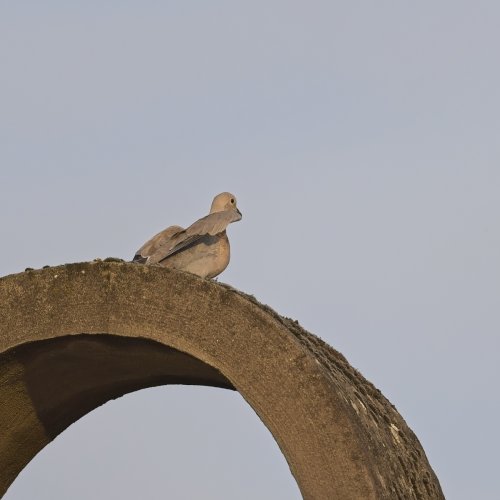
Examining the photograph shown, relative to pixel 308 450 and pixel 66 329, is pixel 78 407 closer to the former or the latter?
pixel 66 329

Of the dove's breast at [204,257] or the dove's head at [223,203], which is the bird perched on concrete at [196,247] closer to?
the dove's breast at [204,257]

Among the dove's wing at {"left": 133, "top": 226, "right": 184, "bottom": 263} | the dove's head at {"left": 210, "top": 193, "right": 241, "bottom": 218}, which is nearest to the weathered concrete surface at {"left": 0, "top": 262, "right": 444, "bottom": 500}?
the dove's wing at {"left": 133, "top": 226, "right": 184, "bottom": 263}

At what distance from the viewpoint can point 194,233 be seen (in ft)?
44.8

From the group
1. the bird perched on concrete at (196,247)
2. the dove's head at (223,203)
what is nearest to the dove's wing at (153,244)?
the bird perched on concrete at (196,247)

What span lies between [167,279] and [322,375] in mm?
1242

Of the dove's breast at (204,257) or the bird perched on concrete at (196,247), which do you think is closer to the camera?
the bird perched on concrete at (196,247)

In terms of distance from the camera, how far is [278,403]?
11344 mm

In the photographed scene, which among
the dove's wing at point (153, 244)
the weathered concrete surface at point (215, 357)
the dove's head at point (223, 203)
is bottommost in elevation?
the weathered concrete surface at point (215, 357)

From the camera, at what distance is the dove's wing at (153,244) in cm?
1357

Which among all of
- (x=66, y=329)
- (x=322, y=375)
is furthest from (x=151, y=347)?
(x=322, y=375)

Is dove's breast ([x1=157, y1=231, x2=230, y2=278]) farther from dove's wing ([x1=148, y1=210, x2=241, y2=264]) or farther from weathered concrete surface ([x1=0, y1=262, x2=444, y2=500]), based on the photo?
weathered concrete surface ([x1=0, y1=262, x2=444, y2=500])

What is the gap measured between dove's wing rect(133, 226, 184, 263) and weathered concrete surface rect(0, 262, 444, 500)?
1000 millimetres

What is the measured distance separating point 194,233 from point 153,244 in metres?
0.33

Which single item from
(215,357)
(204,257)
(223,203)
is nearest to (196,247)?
(204,257)
